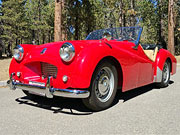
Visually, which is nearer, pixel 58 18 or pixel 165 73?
pixel 165 73

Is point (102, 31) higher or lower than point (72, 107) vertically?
higher

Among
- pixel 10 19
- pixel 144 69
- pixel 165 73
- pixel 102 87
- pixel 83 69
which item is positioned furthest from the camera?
pixel 10 19

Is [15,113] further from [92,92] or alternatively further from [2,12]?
[2,12]

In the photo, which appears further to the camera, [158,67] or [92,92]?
[158,67]

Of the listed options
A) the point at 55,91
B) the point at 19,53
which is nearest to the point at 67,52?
the point at 55,91

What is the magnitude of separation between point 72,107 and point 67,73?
83 centimetres

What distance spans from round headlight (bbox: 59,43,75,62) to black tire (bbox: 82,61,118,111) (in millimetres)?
437

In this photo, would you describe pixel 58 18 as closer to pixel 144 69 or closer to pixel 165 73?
pixel 165 73

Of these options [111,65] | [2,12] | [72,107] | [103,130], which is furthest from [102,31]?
[2,12]

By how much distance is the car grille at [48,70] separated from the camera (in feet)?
10.1

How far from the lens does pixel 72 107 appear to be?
3271 millimetres

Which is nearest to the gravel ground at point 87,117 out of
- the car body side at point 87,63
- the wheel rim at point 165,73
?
the car body side at point 87,63

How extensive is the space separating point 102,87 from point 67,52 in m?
0.83

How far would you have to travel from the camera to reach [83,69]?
2.64 meters
